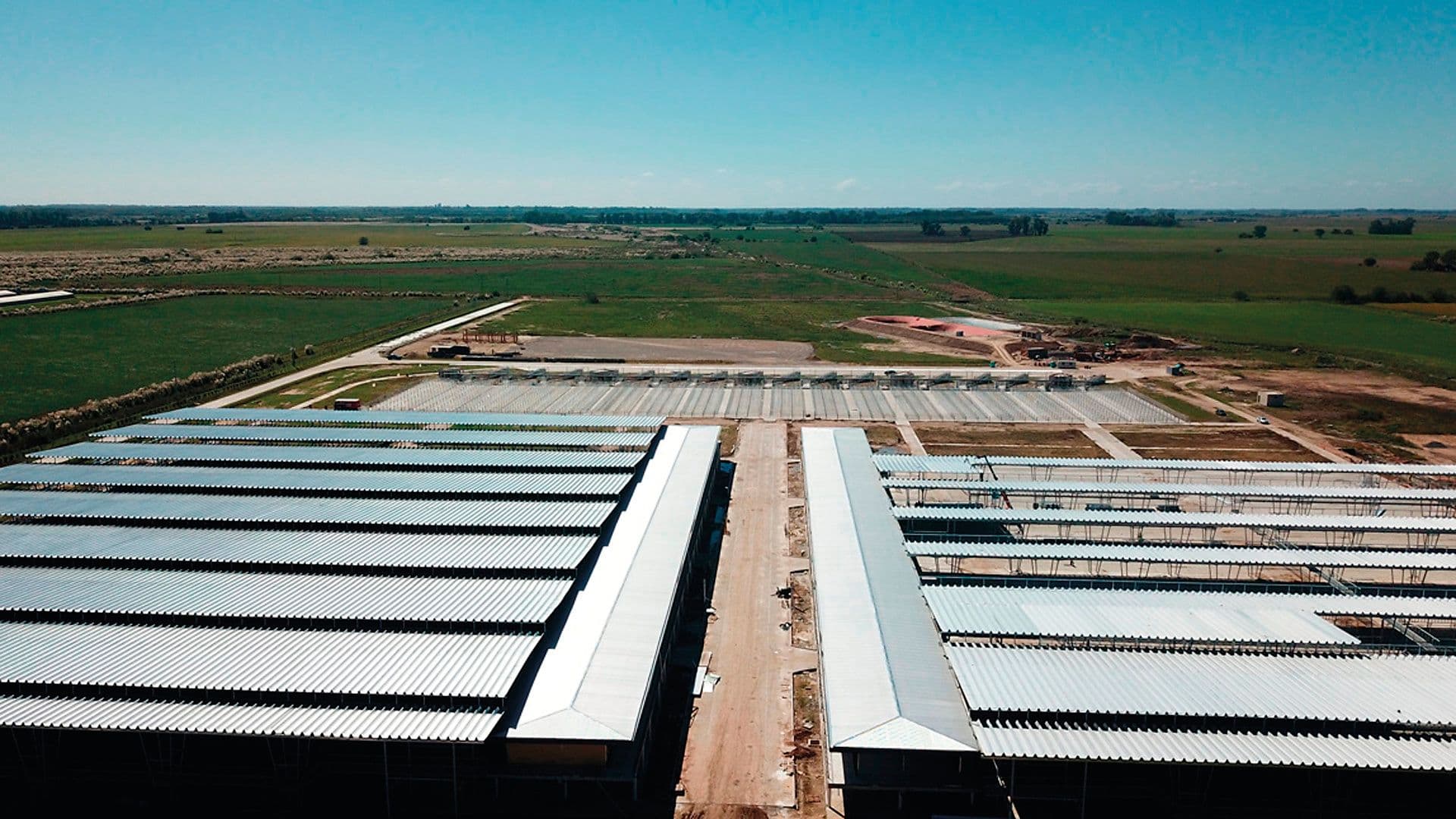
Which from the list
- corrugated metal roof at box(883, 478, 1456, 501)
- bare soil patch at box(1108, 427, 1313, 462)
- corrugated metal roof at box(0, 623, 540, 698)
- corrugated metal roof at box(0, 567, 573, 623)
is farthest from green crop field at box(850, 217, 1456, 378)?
corrugated metal roof at box(0, 623, 540, 698)

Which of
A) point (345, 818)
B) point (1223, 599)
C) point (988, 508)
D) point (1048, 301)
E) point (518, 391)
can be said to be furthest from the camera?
point (1048, 301)

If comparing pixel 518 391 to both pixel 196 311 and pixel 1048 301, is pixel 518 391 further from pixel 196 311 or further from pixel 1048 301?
pixel 1048 301

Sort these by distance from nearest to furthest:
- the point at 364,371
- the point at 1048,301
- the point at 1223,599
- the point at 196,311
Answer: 1. the point at 1223,599
2. the point at 364,371
3. the point at 196,311
4. the point at 1048,301

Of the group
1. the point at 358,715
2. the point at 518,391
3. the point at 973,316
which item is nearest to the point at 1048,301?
the point at 973,316

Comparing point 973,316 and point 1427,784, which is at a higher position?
point 973,316

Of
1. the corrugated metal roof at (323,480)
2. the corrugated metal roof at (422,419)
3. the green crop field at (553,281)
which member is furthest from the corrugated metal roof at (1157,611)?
the green crop field at (553,281)

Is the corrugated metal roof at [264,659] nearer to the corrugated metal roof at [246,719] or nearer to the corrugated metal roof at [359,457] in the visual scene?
the corrugated metal roof at [246,719]
